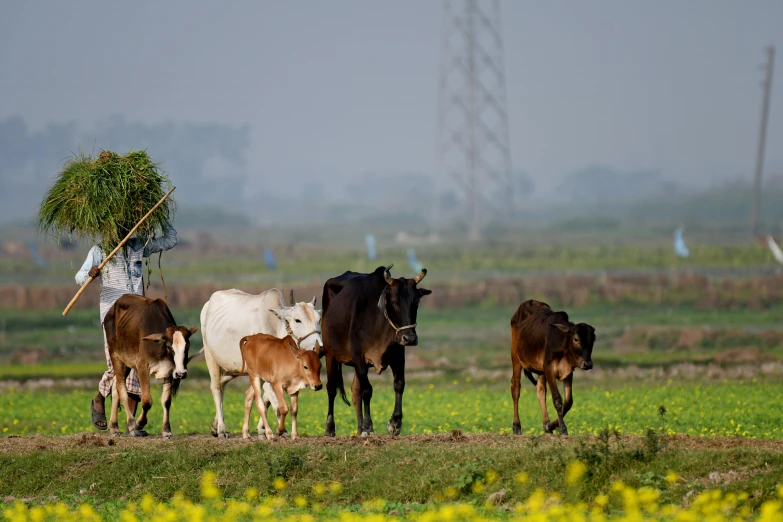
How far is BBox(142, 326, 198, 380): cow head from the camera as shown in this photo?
1675 cm

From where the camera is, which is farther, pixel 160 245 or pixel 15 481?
pixel 160 245

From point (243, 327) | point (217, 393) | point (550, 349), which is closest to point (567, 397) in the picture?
point (550, 349)

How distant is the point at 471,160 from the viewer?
353 feet

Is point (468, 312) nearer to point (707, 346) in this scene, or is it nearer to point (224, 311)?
point (707, 346)

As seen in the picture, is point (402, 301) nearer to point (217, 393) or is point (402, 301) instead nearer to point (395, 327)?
point (395, 327)

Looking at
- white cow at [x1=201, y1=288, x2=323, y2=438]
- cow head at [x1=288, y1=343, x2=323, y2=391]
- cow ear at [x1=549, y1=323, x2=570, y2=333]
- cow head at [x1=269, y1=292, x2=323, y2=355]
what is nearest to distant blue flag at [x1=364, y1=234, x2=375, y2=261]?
white cow at [x1=201, y1=288, x2=323, y2=438]

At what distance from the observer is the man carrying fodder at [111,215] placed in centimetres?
1828

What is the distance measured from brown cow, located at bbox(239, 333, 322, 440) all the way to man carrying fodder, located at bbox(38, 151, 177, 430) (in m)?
2.35

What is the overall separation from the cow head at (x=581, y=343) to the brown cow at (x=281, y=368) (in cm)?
353

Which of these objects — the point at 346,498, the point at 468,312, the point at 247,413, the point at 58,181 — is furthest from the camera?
the point at 468,312

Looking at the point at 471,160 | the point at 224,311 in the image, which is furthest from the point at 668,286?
the point at 471,160

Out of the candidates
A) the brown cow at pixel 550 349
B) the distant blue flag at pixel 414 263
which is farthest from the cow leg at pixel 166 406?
the distant blue flag at pixel 414 263

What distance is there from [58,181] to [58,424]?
321 inches

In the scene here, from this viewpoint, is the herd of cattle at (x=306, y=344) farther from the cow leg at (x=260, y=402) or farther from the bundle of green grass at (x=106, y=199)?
the bundle of green grass at (x=106, y=199)
